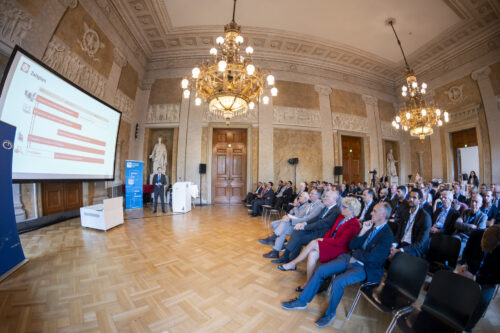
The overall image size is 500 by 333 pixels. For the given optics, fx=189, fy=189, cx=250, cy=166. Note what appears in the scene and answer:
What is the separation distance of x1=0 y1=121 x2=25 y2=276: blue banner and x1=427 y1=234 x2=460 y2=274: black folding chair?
16.0ft

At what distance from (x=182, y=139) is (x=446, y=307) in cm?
843

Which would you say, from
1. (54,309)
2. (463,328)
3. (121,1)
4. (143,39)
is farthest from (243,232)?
(143,39)

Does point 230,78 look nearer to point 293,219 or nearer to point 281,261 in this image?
point 293,219

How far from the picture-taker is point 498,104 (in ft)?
23.8

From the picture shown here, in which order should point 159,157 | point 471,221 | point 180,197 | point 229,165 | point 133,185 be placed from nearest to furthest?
point 471,221 < point 180,197 < point 133,185 < point 159,157 < point 229,165

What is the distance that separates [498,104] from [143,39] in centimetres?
1408

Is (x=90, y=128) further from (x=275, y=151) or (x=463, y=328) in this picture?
(x=463, y=328)

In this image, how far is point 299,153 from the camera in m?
8.70

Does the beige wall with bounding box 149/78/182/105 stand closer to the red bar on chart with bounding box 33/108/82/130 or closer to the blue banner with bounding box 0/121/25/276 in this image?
the red bar on chart with bounding box 33/108/82/130

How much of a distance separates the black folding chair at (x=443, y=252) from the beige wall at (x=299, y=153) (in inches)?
247

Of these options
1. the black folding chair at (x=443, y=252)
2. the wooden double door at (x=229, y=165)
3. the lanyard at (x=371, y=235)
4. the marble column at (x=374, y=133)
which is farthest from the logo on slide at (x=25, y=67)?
the marble column at (x=374, y=133)

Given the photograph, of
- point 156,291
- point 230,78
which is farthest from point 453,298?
point 230,78

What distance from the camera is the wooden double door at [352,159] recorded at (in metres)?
9.62

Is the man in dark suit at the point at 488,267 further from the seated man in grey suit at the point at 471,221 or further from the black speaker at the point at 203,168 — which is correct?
the black speaker at the point at 203,168
